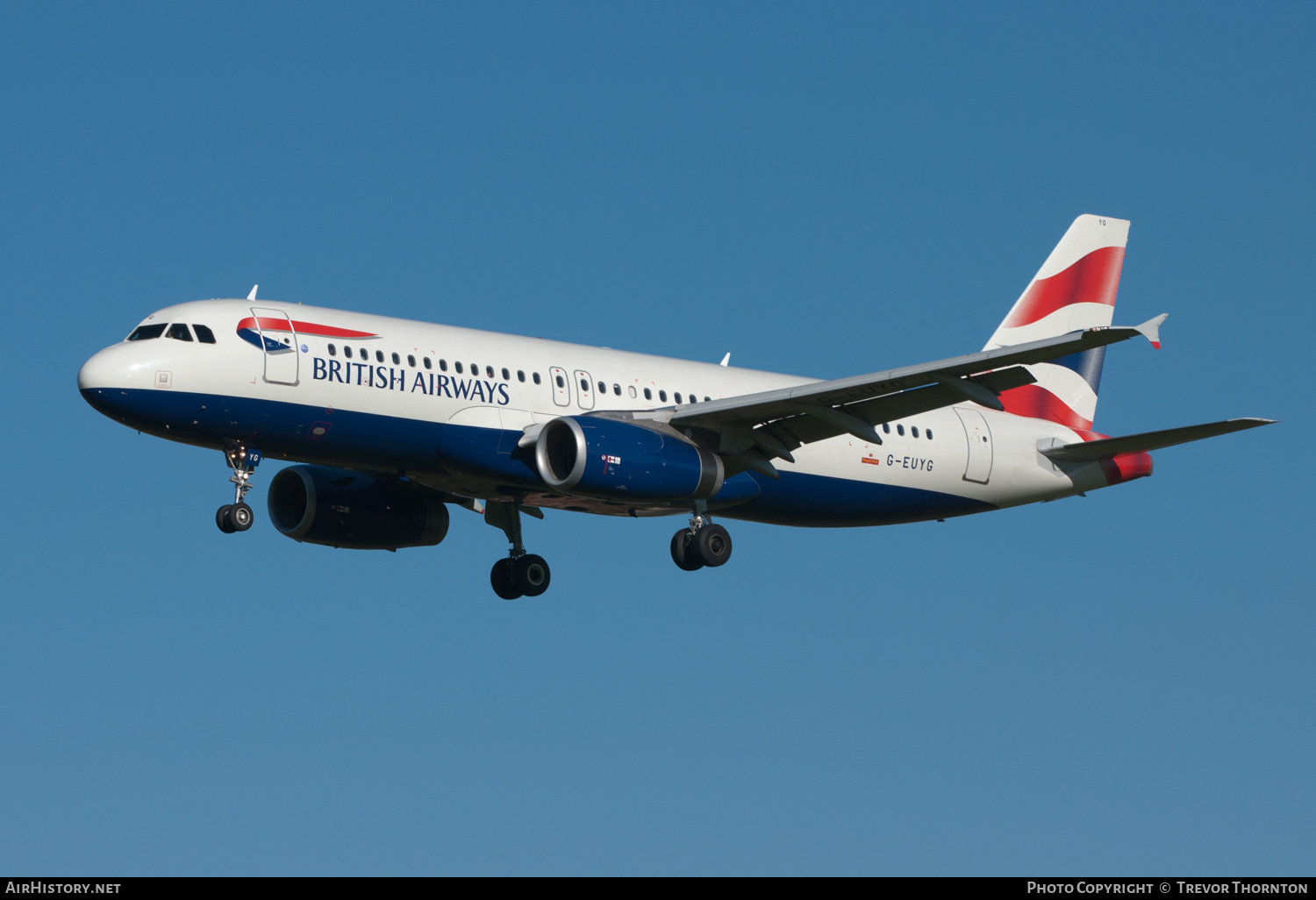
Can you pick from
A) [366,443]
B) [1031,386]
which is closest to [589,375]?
[366,443]

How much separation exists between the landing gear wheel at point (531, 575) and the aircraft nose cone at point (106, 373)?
11701 millimetres

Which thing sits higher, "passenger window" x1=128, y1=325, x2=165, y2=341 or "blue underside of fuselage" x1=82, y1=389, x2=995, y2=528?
"passenger window" x1=128, y1=325, x2=165, y2=341

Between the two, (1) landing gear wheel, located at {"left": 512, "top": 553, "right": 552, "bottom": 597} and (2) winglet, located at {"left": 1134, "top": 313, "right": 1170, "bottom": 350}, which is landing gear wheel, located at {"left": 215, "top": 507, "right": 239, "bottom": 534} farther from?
(2) winglet, located at {"left": 1134, "top": 313, "right": 1170, "bottom": 350}

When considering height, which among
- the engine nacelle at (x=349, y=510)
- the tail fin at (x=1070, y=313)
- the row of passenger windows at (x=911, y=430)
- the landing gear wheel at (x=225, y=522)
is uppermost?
the tail fin at (x=1070, y=313)

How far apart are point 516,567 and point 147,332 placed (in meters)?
11.3

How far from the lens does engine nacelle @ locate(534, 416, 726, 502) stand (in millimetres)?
34938

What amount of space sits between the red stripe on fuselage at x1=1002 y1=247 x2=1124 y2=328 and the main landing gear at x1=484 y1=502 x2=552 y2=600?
14.0 meters

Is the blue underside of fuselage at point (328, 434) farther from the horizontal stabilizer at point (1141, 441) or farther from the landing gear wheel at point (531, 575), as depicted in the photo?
the horizontal stabilizer at point (1141, 441)

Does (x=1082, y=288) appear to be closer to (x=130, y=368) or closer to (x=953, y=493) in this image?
(x=953, y=493)

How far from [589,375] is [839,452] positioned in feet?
21.6

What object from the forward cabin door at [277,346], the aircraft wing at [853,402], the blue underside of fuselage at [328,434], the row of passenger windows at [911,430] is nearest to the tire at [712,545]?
the blue underside of fuselage at [328,434]

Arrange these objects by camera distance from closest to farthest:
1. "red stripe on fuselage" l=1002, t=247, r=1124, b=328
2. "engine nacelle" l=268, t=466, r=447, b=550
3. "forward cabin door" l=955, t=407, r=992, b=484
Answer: "engine nacelle" l=268, t=466, r=447, b=550 → "forward cabin door" l=955, t=407, r=992, b=484 → "red stripe on fuselage" l=1002, t=247, r=1124, b=328

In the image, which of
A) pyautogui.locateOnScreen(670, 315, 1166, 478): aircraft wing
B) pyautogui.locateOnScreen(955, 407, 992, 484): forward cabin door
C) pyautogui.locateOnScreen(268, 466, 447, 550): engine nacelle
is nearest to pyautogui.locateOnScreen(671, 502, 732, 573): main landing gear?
pyautogui.locateOnScreen(670, 315, 1166, 478): aircraft wing

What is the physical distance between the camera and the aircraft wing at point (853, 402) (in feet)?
108
